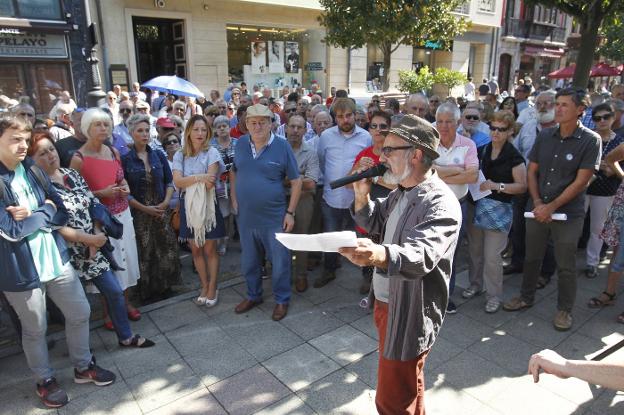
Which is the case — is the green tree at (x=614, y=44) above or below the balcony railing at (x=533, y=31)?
below

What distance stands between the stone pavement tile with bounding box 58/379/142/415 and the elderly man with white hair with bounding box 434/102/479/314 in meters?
3.02

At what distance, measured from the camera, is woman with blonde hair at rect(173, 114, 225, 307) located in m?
4.12

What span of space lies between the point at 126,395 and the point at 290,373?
1.19m

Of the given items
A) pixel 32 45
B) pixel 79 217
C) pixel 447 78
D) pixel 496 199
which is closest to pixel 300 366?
pixel 79 217

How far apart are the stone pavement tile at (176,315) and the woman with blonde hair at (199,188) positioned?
0.16 metres

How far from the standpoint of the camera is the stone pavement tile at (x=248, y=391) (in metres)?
3.01

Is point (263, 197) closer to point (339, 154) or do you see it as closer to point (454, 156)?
point (339, 154)

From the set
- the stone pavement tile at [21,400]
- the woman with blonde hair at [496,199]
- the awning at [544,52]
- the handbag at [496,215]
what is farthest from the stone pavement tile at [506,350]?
the awning at [544,52]

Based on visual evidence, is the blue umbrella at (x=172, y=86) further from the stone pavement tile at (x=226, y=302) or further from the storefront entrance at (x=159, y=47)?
the storefront entrance at (x=159, y=47)

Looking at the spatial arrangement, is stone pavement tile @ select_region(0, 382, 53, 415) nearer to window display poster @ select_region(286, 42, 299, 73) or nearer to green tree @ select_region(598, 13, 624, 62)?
window display poster @ select_region(286, 42, 299, 73)

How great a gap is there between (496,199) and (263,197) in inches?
85.7

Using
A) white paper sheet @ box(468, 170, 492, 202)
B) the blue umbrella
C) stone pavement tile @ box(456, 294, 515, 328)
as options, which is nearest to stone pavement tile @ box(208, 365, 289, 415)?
stone pavement tile @ box(456, 294, 515, 328)

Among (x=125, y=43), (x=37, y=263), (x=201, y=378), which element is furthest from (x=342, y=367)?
(x=125, y=43)

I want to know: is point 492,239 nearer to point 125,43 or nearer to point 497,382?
point 497,382
